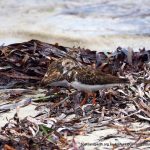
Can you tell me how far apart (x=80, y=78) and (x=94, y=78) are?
0.35 ft

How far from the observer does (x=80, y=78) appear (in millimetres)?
4914

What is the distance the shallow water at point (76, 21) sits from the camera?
782 cm

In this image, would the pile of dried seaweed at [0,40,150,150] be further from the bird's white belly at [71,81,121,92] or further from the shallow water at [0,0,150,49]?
the shallow water at [0,0,150,49]

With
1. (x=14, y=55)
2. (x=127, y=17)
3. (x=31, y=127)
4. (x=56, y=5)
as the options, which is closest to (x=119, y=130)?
(x=31, y=127)

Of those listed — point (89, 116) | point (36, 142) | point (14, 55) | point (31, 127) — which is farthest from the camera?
point (14, 55)

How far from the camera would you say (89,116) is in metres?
4.74

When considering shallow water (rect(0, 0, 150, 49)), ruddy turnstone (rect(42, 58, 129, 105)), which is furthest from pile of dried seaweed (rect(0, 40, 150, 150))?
shallow water (rect(0, 0, 150, 49))

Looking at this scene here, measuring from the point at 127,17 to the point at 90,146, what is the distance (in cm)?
469

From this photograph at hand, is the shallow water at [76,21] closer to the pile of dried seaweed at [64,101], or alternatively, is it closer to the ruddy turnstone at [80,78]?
the pile of dried seaweed at [64,101]

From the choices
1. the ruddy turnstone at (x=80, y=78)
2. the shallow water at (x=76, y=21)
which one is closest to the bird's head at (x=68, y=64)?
the ruddy turnstone at (x=80, y=78)

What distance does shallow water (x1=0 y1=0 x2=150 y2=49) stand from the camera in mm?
7824

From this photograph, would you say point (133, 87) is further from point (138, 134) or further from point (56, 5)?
point (56, 5)

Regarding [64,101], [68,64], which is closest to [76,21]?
[68,64]

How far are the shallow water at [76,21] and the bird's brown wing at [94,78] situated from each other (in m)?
2.54
